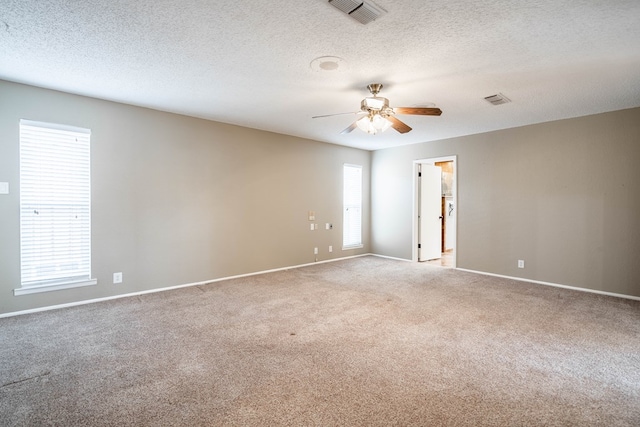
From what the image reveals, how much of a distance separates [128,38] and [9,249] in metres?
2.74

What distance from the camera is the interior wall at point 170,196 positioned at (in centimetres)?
345

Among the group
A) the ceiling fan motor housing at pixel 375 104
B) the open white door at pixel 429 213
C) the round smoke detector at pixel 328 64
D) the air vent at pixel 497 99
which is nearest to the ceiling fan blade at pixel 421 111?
the ceiling fan motor housing at pixel 375 104

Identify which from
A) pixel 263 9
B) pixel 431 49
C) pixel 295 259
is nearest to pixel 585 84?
pixel 431 49

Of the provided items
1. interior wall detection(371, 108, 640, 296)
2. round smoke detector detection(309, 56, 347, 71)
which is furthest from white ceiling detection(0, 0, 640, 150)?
interior wall detection(371, 108, 640, 296)

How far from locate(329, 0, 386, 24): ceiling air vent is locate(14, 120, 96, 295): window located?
3.54 metres

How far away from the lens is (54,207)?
363cm

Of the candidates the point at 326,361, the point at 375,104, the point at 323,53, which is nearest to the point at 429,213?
the point at 375,104

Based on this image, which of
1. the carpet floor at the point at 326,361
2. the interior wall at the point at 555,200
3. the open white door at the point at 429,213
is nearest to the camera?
the carpet floor at the point at 326,361

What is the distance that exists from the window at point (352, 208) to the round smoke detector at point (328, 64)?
154 inches

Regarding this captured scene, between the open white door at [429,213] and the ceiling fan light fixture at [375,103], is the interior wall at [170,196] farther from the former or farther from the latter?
the ceiling fan light fixture at [375,103]

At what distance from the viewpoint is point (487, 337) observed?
2.90m

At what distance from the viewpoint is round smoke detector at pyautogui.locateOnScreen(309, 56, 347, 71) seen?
2764mm

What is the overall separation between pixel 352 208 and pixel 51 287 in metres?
5.26

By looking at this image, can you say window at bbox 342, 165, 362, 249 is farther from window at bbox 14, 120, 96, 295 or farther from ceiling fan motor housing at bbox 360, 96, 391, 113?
window at bbox 14, 120, 96, 295
